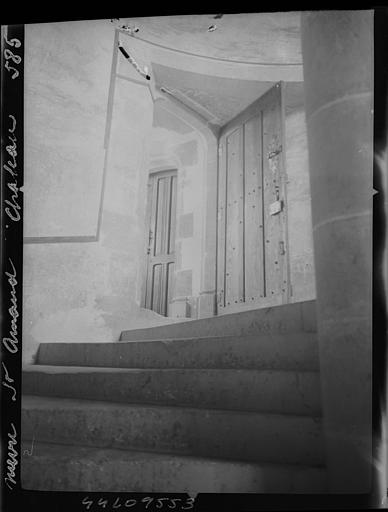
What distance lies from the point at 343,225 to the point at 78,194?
91.3 inches

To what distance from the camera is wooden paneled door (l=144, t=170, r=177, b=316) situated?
6078 mm

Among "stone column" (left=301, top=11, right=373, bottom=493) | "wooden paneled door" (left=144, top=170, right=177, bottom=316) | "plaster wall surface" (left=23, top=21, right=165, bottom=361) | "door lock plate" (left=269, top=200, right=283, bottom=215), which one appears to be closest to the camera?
"stone column" (left=301, top=11, right=373, bottom=493)

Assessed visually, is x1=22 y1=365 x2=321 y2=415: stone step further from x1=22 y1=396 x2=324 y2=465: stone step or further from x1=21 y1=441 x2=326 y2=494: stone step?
x1=21 y1=441 x2=326 y2=494: stone step

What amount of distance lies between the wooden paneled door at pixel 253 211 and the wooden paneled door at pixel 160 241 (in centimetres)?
109

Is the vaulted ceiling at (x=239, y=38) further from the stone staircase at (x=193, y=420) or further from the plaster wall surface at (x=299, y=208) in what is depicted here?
the stone staircase at (x=193, y=420)

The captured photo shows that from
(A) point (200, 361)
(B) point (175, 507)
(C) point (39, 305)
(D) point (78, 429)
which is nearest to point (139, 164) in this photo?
(C) point (39, 305)

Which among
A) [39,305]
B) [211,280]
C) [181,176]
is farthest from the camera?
[181,176]

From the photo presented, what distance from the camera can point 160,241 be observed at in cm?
639

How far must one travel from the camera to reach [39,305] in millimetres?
3061

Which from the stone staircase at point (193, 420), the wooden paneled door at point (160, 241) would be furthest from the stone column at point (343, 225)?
the wooden paneled door at point (160, 241)

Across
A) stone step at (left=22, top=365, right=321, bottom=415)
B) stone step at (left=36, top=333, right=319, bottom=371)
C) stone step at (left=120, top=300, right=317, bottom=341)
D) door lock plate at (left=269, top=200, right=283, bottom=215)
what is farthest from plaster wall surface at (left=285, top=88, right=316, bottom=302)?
stone step at (left=22, top=365, right=321, bottom=415)

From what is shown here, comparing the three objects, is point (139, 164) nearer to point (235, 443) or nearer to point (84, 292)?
point (84, 292)

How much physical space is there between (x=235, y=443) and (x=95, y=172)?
245 cm

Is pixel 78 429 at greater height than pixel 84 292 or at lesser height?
lesser
